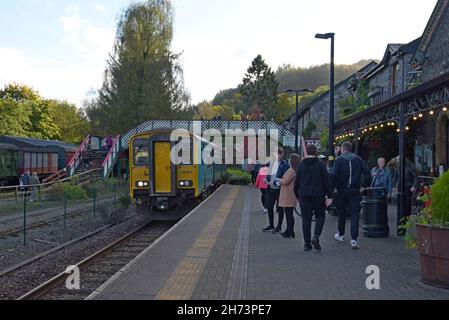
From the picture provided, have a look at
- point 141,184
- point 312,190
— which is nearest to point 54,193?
point 141,184

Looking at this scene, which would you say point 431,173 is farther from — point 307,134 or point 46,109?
point 46,109

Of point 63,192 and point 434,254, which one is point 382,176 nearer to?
point 434,254

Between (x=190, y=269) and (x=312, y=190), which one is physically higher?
(x=312, y=190)

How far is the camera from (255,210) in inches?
698

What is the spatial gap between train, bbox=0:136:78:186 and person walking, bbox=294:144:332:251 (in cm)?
2911

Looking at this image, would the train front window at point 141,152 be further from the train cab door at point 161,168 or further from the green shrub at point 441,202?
the green shrub at point 441,202

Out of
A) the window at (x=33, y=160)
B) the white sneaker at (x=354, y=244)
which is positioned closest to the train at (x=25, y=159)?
the window at (x=33, y=160)

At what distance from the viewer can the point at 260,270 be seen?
784 cm

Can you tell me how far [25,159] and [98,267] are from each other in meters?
29.3

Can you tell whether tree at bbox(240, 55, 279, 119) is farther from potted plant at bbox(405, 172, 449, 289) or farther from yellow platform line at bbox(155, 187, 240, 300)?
potted plant at bbox(405, 172, 449, 289)

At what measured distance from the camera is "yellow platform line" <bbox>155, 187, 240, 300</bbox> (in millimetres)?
6512

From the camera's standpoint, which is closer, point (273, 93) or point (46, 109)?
point (46, 109)
